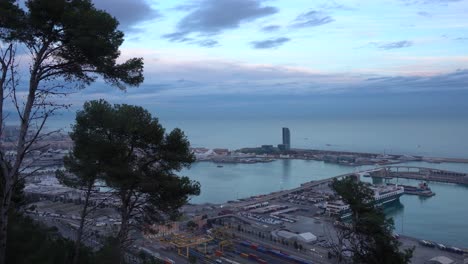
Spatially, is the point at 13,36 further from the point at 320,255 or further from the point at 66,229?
the point at 66,229

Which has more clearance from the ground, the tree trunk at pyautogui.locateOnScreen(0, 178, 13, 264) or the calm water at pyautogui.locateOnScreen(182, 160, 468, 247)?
the tree trunk at pyautogui.locateOnScreen(0, 178, 13, 264)

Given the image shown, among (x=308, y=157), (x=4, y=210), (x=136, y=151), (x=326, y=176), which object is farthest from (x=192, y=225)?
(x=308, y=157)

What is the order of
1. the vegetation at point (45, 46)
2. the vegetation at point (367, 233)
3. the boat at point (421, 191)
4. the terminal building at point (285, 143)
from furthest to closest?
the terminal building at point (285, 143) → the boat at point (421, 191) → the vegetation at point (367, 233) → the vegetation at point (45, 46)

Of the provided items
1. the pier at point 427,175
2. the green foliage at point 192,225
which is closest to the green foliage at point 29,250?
the green foliage at point 192,225

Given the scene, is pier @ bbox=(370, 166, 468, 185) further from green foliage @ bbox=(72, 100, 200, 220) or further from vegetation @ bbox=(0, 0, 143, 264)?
vegetation @ bbox=(0, 0, 143, 264)

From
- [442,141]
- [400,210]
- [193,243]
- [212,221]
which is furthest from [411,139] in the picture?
[193,243]

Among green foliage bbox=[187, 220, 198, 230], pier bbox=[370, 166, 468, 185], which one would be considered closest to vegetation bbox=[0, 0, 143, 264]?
green foliage bbox=[187, 220, 198, 230]

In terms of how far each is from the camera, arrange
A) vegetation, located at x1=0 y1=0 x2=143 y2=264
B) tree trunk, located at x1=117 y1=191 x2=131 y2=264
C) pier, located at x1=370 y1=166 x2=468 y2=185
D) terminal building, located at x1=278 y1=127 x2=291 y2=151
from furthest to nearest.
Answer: terminal building, located at x1=278 y1=127 x2=291 y2=151 → pier, located at x1=370 y1=166 x2=468 y2=185 → tree trunk, located at x1=117 y1=191 x2=131 y2=264 → vegetation, located at x1=0 y1=0 x2=143 y2=264

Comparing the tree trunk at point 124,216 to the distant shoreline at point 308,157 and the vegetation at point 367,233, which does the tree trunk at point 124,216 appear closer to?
the vegetation at point 367,233
